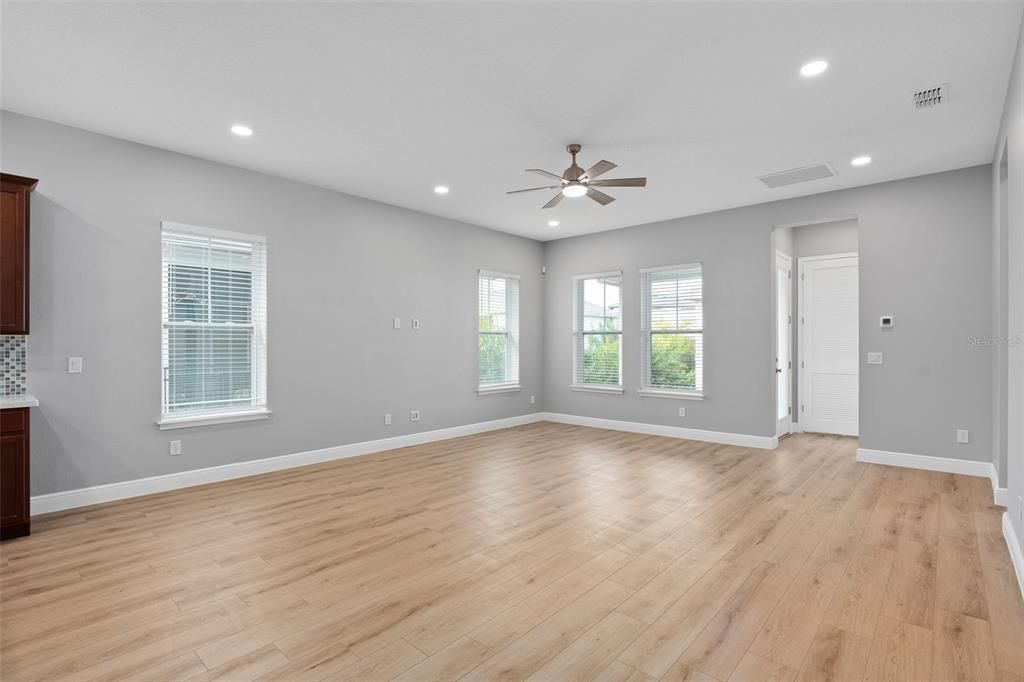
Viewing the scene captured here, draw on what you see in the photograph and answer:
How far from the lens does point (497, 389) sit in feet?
24.8

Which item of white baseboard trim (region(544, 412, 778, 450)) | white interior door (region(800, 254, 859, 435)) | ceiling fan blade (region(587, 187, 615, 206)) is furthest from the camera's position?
white interior door (region(800, 254, 859, 435))

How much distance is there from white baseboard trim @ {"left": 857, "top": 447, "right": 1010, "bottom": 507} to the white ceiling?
9.47ft

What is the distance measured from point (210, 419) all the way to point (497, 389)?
3.88 m

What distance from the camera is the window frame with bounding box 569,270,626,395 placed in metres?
7.52

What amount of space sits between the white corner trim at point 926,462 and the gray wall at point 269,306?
15.2 ft

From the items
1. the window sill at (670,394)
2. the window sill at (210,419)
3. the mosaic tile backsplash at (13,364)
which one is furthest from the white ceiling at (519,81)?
the window sill at (670,394)

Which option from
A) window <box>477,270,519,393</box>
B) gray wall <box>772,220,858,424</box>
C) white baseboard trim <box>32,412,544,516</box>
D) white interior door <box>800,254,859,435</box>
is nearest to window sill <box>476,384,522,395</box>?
window <box>477,270,519,393</box>

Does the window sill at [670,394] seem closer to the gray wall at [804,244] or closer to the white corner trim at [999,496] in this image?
the gray wall at [804,244]

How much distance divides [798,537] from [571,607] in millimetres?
1877

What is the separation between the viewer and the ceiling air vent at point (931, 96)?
132 inches

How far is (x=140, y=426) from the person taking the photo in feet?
14.1

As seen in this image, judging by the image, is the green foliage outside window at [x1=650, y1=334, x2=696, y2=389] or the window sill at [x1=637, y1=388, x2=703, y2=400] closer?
the window sill at [x1=637, y1=388, x2=703, y2=400]

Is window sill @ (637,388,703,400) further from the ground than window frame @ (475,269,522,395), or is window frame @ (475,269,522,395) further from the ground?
window frame @ (475,269,522,395)

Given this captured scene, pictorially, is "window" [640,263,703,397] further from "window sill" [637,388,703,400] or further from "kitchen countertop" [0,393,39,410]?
"kitchen countertop" [0,393,39,410]
